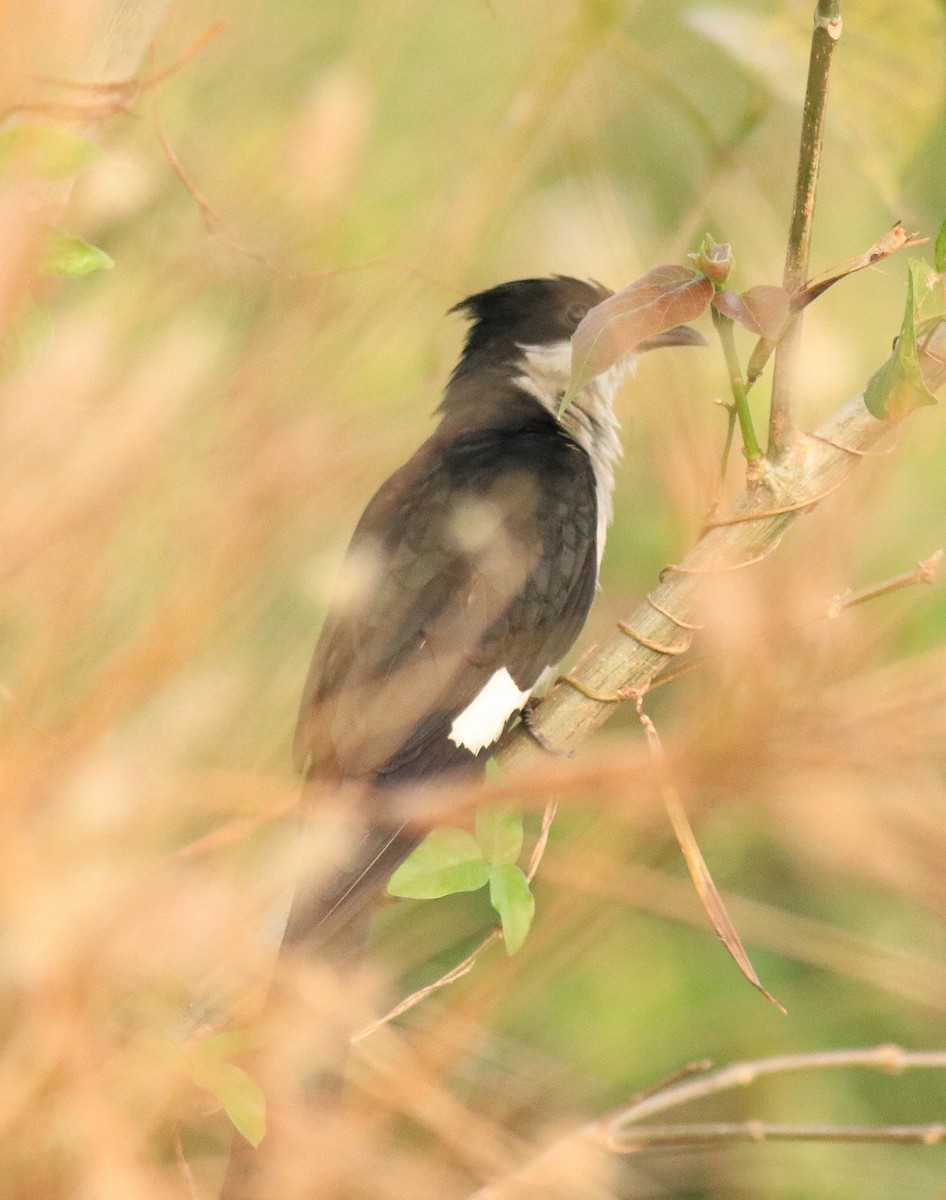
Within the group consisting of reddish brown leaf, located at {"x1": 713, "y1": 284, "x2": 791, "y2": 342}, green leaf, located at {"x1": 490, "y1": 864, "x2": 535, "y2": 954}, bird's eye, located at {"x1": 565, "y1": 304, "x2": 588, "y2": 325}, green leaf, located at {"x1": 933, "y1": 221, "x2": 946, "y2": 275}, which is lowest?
green leaf, located at {"x1": 490, "y1": 864, "x2": 535, "y2": 954}

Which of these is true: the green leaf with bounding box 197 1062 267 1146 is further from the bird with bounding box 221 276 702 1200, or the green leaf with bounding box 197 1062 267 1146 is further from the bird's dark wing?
the bird's dark wing

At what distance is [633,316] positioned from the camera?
1.22 m

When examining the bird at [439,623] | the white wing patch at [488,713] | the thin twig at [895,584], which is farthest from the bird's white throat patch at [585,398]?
the thin twig at [895,584]

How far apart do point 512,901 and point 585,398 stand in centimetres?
120

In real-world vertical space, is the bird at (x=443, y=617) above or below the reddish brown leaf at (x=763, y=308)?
below

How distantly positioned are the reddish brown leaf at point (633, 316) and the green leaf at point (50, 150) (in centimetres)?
45

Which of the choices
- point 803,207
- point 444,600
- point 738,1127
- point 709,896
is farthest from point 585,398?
point 738,1127

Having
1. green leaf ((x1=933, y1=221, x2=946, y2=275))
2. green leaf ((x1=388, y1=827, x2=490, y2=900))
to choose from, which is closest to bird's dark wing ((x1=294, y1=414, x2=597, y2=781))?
green leaf ((x1=388, y1=827, x2=490, y2=900))

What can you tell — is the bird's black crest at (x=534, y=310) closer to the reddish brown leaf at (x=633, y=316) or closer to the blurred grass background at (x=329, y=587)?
the blurred grass background at (x=329, y=587)

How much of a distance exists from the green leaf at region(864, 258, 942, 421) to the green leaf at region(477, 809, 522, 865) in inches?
22.1

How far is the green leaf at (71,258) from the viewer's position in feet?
3.90

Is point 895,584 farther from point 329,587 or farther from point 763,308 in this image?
point 329,587

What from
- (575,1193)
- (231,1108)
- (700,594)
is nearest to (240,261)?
(700,594)

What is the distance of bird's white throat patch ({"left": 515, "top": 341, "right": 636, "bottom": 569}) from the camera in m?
2.30
